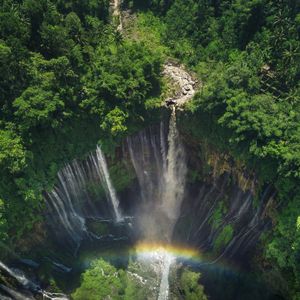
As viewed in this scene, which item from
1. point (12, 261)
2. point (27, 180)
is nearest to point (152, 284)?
point (12, 261)

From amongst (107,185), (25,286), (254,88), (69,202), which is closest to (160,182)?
(107,185)

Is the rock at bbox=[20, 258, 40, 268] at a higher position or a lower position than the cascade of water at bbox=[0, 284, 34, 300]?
higher

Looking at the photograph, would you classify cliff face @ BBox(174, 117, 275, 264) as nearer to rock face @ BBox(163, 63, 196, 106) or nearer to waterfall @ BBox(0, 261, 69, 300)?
rock face @ BBox(163, 63, 196, 106)

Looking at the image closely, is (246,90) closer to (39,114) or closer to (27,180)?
(39,114)

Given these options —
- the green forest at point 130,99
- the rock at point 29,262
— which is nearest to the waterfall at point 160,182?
the green forest at point 130,99

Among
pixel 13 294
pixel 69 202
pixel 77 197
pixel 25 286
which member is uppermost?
pixel 77 197

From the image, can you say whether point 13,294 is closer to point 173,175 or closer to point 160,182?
point 160,182

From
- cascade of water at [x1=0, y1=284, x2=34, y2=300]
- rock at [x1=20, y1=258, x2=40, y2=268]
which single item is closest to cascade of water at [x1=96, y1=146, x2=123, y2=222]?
rock at [x1=20, y1=258, x2=40, y2=268]
